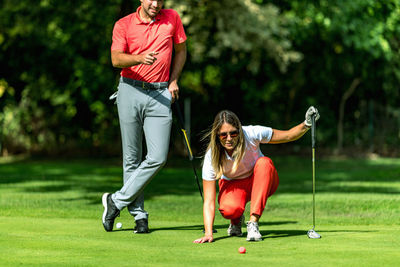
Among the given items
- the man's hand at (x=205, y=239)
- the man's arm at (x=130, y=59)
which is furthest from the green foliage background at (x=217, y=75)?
the man's hand at (x=205, y=239)

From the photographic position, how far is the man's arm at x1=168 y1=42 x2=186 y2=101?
26.7 feet

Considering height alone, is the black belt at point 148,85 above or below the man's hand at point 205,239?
above

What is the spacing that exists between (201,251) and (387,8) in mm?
16640

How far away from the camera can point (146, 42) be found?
26.2ft

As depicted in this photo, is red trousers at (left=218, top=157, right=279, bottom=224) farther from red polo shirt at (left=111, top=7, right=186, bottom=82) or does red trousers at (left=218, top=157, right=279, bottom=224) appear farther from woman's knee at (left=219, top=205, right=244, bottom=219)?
red polo shirt at (left=111, top=7, right=186, bottom=82)

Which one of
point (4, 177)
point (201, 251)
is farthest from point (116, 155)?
point (201, 251)

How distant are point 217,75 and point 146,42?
2015 centimetres

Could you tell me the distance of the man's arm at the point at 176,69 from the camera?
8.14 m

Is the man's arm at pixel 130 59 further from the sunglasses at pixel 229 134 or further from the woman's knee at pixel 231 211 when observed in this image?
the woman's knee at pixel 231 211

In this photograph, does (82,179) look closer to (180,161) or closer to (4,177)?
(4,177)

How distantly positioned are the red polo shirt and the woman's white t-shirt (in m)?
1.06

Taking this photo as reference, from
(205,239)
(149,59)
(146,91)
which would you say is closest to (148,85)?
(146,91)

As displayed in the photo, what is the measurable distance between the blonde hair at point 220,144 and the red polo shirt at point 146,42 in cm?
96

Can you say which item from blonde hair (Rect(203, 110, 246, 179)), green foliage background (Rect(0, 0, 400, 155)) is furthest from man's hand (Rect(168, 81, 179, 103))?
green foliage background (Rect(0, 0, 400, 155))
